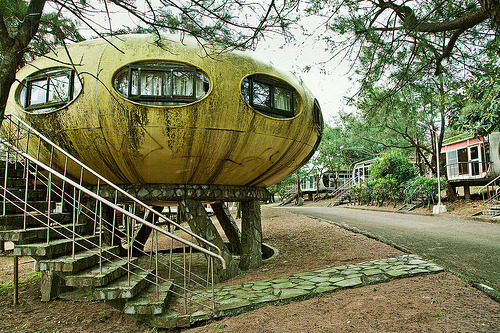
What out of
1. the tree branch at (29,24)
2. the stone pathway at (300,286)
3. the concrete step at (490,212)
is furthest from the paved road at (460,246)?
the tree branch at (29,24)

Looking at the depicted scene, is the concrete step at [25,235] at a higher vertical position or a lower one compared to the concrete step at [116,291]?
higher

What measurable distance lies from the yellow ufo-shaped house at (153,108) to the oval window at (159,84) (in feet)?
0.06

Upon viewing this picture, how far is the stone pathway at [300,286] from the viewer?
461 centimetres

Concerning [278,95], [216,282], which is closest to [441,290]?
[216,282]

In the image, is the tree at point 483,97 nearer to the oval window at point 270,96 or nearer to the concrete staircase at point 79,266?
the oval window at point 270,96

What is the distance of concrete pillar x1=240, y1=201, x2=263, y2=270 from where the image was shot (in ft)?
25.8

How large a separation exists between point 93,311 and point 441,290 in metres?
5.80

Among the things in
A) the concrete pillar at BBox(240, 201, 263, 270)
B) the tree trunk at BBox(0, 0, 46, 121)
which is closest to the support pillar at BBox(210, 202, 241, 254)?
the concrete pillar at BBox(240, 201, 263, 270)

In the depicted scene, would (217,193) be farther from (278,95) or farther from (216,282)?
(278,95)

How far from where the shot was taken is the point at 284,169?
7957 mm

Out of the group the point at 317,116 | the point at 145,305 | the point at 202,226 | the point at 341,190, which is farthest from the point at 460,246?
the point at 341,190

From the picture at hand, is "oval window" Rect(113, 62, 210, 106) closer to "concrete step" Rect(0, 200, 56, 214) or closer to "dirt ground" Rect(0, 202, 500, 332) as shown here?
"concrete step" Rect(0, 200, 56, 214)

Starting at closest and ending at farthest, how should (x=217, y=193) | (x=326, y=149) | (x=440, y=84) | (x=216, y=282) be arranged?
(x=216, y=282), (x=217, y=193), (x=440, y=84), (x=326, y=149)

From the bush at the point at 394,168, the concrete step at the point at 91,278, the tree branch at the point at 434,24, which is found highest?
the tree branch at the point at 434,24
